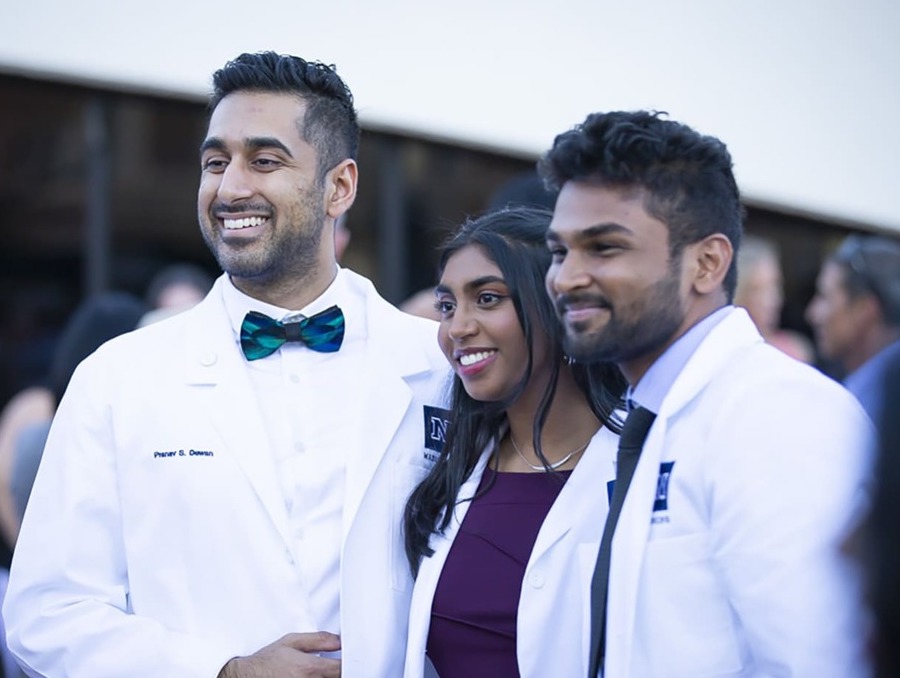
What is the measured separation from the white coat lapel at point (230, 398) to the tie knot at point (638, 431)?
870 millimetres

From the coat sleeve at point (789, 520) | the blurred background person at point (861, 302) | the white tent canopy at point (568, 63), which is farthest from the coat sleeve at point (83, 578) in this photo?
the white tent canopy at point (568, 63)

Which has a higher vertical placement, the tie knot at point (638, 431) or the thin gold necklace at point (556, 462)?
the tie knot at point (638, 431)

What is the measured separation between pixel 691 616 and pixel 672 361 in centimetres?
49

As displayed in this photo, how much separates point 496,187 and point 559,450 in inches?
179

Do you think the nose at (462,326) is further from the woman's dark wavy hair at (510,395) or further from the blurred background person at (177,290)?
the blurred background person at (177,290)

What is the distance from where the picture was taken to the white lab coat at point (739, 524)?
82.7 inches

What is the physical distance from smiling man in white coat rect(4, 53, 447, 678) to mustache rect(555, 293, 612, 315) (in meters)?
0.72

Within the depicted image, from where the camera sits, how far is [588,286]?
2457 mm

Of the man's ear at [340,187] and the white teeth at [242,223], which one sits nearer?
the white teeth at [242,223]

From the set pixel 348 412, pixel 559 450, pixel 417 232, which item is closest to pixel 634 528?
pixel 559 450

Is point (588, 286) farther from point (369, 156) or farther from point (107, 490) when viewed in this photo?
point (369, 156)

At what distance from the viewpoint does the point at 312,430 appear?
121 inches

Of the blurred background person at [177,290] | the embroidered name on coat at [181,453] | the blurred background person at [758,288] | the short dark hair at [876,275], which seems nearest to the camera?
the embroidered name on coat at [181,453]

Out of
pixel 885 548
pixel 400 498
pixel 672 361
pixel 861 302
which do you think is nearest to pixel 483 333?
pixel 400 498
